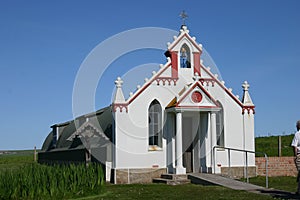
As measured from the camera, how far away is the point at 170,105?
24.2 metres

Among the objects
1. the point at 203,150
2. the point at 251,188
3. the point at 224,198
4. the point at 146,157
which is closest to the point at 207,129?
the point at 203,150

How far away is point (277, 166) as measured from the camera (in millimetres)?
26406

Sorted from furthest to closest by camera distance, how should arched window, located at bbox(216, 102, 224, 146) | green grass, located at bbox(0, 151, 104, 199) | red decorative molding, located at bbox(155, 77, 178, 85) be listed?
arched window, located at bbox(216, 102, 224, 146), red decorative molding, located at bbox(155, 77, 178, 85), green grass, located at bbox(0, 151, 104, 199)

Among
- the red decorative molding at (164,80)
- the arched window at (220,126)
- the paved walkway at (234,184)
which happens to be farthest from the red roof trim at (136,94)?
the paved walkway at (234,184)

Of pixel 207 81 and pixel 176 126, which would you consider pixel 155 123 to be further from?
pixel 207 81

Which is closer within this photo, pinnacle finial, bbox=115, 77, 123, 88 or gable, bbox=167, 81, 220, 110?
gable, bbox=167, 81, 220, 110

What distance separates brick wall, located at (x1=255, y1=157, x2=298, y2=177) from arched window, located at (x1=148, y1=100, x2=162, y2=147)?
564 cm

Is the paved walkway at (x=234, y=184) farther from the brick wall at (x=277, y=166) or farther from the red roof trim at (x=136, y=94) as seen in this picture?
the red roof trim at (x=136, y=94)

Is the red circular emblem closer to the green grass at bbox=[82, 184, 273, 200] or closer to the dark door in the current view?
the dark door

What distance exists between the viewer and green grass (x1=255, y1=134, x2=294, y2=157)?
33828mm

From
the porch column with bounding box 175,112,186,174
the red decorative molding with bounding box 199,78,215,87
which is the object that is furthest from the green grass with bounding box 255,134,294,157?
the porch column with bounding box 175,112,186,174

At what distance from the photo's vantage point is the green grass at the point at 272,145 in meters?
33.8

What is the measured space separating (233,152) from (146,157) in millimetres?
4726

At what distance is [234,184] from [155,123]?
19.7ft
